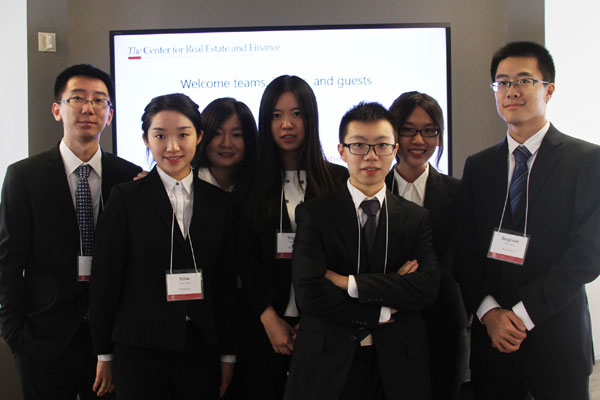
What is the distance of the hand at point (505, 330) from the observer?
1775 millimetres

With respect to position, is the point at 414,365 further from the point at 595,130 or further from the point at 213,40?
the point at 595,130

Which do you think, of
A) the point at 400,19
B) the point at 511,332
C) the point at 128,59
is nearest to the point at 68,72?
the point at 128,59

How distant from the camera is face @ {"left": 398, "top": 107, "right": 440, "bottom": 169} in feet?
7.47

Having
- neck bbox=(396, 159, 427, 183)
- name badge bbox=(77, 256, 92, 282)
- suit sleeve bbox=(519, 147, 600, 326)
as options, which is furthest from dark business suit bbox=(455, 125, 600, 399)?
name badge bbox=(77, 256, 92, 282)

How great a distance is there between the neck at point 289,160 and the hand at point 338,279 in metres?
0.67

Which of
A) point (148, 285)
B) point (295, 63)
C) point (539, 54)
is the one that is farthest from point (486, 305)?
point (295, 63)

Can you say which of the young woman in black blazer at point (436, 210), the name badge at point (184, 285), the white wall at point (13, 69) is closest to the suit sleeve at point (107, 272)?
the name badge at point (184, 285)

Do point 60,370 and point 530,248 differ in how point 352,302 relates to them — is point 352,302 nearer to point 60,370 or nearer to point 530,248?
point 530,248

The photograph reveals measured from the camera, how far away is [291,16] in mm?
3961

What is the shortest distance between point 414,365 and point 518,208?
2.51 feet

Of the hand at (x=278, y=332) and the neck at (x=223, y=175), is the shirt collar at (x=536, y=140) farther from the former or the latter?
the neck at (x=223, y=175)

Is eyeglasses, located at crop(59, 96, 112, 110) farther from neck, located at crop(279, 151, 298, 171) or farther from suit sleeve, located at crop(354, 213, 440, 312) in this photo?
suit sleeve, located at crop(354, 213, 440, 312)

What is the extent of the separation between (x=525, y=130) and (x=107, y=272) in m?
1.80

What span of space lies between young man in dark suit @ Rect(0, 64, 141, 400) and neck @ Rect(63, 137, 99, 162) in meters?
0.06
